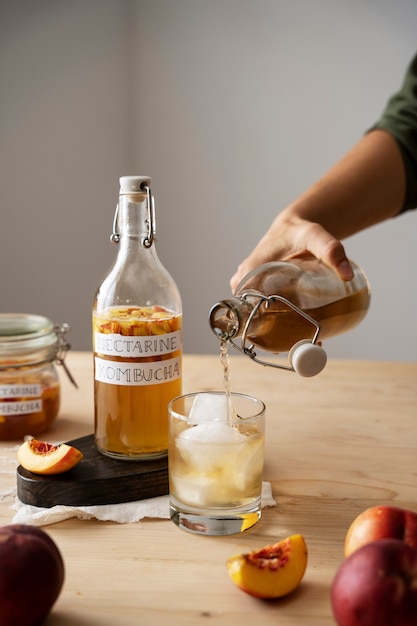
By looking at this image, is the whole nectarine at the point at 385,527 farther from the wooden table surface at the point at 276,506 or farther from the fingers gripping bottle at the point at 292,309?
the fingers gripping bottle at the point at 292,309

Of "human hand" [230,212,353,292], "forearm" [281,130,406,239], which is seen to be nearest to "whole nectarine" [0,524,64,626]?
"human hand" [230,212,353,292]

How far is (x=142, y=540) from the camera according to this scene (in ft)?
3.24

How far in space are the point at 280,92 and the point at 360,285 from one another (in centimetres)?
223

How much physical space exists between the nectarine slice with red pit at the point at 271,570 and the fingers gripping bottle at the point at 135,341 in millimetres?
349

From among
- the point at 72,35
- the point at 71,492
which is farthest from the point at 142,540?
the point at 72,35

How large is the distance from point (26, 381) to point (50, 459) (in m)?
0.30

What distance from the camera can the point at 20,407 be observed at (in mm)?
1357

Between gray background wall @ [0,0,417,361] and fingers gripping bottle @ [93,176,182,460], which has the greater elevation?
gray background wall @ [0,0,417,361]

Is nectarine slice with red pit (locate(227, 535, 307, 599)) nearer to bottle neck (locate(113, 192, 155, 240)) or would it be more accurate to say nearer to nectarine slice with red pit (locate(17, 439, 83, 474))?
nectarine slice with red pit (locate(17, 439, 83, 474))

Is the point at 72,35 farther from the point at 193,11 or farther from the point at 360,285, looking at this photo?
the point at 360,285

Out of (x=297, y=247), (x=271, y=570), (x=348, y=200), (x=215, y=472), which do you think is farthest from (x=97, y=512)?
(x=348, y=200)

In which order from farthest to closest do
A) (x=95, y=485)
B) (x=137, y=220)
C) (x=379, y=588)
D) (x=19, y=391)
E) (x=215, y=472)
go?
(x=19, y=391) < (x=137, y=220) < (x=95, y=485) < (x=215, y=472) < (x=379, y=588)

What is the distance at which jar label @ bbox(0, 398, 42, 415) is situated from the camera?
1349 millimetres

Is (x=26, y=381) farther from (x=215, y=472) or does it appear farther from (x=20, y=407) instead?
(x=215, y=472)
